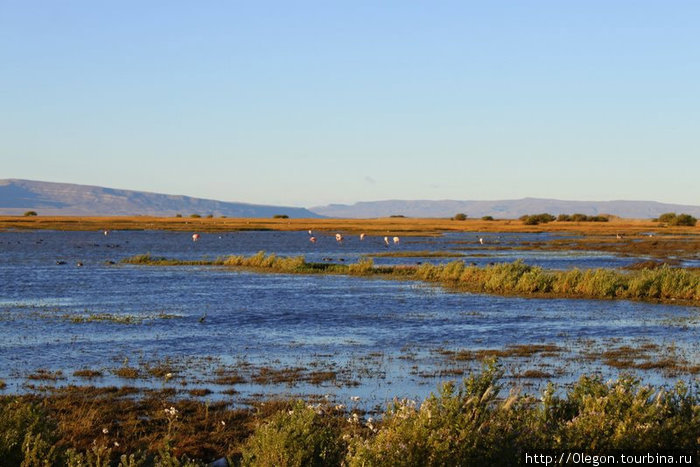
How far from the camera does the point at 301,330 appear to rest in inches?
1002

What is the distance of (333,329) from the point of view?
25719 mm

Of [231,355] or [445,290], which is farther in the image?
[445,290]

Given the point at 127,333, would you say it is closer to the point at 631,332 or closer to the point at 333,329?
the point at 333,329

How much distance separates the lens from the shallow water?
18219 mm

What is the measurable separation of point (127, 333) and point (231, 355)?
465cm

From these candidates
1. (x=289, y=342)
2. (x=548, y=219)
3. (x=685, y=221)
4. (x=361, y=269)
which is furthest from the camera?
(x=548, y=219)

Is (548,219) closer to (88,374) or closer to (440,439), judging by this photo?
(88,374)

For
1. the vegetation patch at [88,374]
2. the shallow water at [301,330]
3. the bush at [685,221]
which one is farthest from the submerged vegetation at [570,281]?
the bush at [685,221]

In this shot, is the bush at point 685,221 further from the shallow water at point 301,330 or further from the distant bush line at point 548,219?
the shallow water at point 301,330

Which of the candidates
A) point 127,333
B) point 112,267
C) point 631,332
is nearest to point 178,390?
point 127,333

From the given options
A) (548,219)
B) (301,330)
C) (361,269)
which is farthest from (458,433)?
(548,219)

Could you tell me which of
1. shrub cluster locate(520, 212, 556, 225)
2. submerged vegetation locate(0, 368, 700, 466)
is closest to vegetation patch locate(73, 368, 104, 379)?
submerged vegetation locate(0, 368, 700, 466)

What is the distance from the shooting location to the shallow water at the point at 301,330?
18.2m

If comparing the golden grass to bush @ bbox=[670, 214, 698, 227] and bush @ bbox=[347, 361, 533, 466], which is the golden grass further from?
bush @ bbox=[347, 361, 533, 466]
